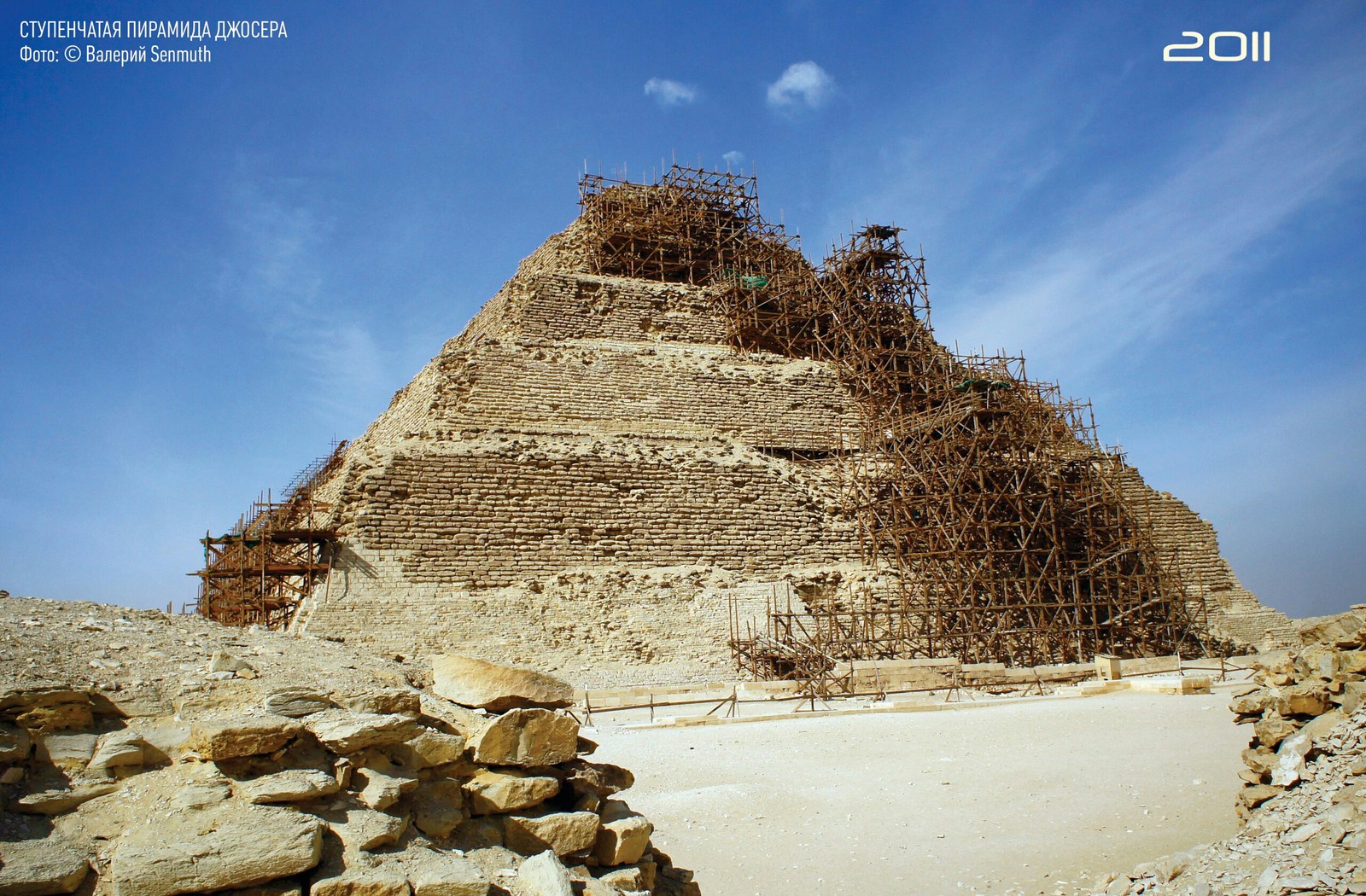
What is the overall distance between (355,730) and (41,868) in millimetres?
1429

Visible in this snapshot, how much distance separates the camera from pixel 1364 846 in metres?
5.31

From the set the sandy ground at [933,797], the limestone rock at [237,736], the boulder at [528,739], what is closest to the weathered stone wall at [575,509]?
the sandy ground at [933,797]

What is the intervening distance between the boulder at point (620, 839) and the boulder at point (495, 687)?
79cm

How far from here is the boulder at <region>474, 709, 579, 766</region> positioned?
554 centimetres

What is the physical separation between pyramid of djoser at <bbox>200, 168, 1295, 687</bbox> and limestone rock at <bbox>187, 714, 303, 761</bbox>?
13.0m

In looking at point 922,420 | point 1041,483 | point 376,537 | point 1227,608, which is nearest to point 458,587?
point 376,537

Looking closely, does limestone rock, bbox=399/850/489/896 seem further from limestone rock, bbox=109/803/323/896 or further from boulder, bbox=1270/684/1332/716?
boulder, bbox=1270/684/1332/716

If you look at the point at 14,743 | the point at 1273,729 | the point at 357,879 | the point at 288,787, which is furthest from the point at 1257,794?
the point at 14,743

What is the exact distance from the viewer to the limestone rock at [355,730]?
489 centimetres

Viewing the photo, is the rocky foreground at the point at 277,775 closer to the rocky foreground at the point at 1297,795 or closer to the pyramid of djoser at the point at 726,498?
the rocky foreground at the point at 1297,795

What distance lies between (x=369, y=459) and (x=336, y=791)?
50.0 ft

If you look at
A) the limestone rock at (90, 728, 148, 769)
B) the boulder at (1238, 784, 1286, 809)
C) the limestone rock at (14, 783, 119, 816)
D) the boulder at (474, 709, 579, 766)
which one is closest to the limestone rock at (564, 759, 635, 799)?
the boulder at (474, 709, 579, 766)

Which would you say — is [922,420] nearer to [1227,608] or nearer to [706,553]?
[706,553]

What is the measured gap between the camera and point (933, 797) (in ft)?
31.6
